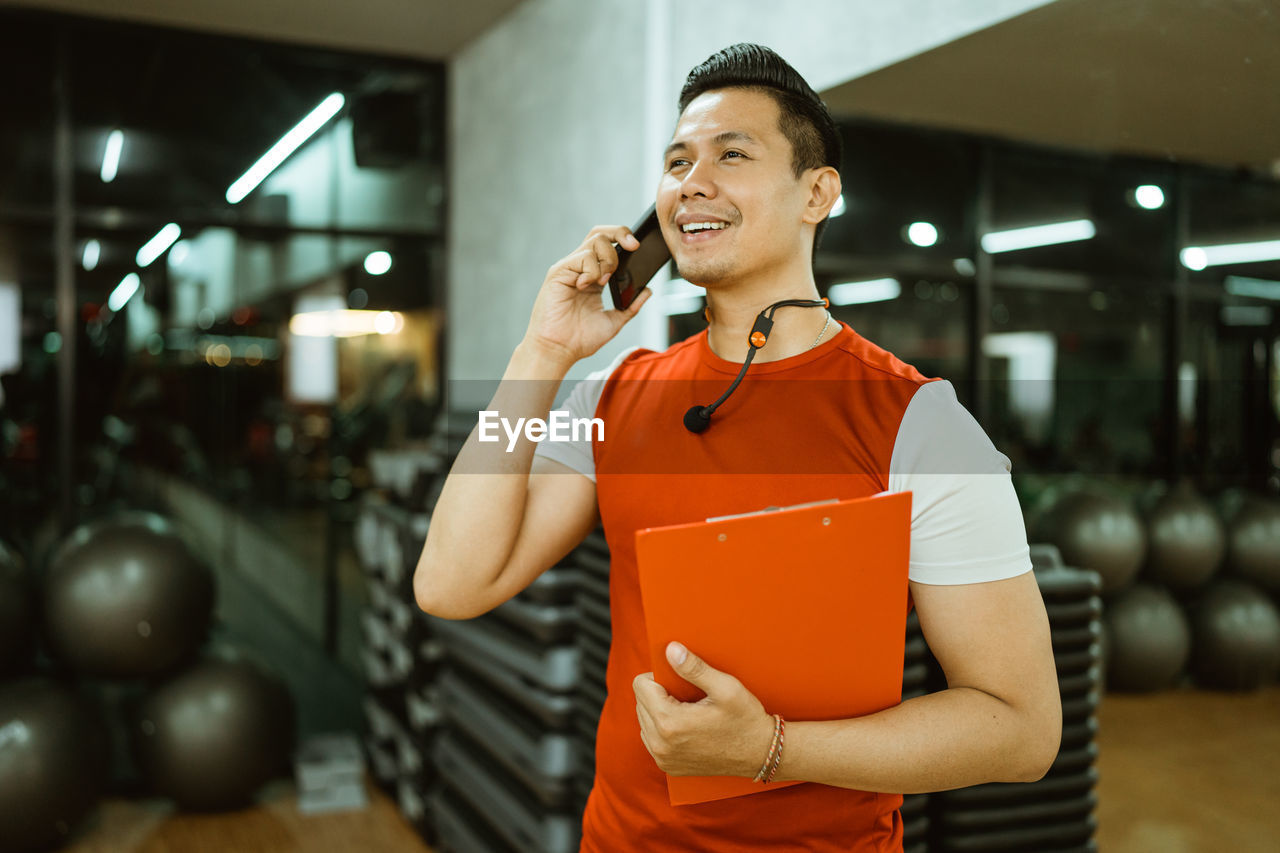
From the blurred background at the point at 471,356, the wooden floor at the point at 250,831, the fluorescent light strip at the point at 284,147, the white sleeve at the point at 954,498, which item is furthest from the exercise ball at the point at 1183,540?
the fluorescent light strip at the point at 284,147

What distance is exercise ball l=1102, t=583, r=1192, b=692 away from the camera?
71.4 inches

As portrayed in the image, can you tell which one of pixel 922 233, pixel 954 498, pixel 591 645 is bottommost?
pixel 591 645

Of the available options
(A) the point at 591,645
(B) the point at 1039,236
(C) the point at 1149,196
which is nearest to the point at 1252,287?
(C) the point at 1149,196

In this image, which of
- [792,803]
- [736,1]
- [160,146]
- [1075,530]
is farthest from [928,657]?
[160,146]

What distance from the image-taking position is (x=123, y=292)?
13.5 ft

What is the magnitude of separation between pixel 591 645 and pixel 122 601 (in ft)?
6.20

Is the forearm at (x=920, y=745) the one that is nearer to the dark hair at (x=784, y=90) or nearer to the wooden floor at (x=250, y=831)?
the dark hair at (x=784, y=90)

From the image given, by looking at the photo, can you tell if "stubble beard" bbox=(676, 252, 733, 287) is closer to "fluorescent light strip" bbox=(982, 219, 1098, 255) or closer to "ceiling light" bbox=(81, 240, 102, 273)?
"fluorescent light strip" bbox=(982, 219, 1098, 255)

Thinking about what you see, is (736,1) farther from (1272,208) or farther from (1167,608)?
(1167,608)

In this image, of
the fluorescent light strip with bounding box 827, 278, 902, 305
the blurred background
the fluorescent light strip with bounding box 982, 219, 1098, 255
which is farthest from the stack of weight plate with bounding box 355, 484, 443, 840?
the fluorescent light strip with bounding box 982, 219, 1098, 255

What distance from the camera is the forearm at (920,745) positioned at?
1028mm

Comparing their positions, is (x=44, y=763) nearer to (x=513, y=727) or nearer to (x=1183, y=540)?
(x=513, y=727)

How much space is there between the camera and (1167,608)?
1.85 meters

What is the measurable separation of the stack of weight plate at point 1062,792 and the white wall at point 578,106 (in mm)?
1077
